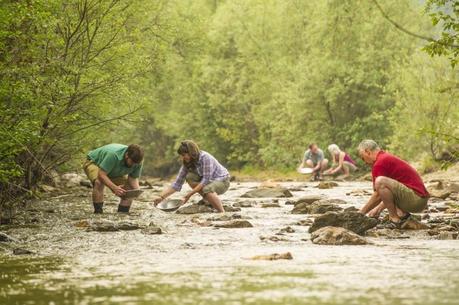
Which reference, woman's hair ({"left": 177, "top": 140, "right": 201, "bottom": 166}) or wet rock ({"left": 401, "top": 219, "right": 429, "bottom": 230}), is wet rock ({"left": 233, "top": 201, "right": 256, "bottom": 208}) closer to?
woman's hair ({"left": 177, "top": 140, "right": 201, "bottom": 166})

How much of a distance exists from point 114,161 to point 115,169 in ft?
0.90

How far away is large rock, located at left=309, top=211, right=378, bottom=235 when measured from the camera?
10.9m

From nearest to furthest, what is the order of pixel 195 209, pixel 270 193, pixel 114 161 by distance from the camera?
pixel 114 161, pixel 195 209, pixel 270 193

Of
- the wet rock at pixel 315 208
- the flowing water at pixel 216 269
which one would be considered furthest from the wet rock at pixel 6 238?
the wet rock at pixel 315 208

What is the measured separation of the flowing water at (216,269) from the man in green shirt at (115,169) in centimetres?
221

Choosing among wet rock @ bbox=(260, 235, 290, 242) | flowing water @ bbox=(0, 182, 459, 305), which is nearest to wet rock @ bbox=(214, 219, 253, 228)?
flowing water @ bbox=(0, 182, 459, 305)

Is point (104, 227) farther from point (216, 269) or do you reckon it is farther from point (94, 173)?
point (216, 269)

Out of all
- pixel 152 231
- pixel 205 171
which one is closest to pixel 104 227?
pixel 152 231

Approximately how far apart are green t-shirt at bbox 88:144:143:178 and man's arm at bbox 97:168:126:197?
0.30 ft

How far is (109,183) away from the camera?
1395 centimetres

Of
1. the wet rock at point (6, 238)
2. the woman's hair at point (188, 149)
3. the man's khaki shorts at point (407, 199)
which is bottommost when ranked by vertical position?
the wet rock at point (6, 238)

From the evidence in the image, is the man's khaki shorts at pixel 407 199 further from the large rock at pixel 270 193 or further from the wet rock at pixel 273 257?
the large rock at pixel 270 193

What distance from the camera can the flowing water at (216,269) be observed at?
591cm

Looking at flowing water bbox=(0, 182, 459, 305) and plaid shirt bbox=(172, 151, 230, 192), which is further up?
plaid shirt bbox=(172, 151, 230, 192)
